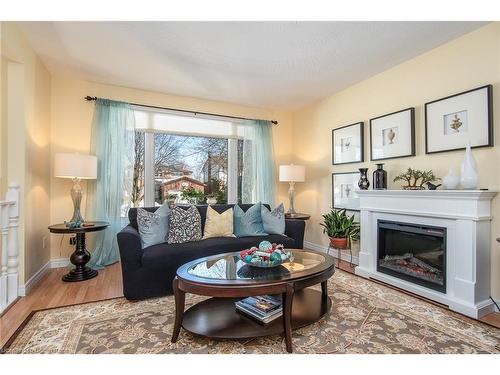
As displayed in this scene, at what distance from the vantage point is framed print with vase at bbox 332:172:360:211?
3.67m

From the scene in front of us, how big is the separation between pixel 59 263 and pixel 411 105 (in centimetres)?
476

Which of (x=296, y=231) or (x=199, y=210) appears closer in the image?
(x=199, y=210)

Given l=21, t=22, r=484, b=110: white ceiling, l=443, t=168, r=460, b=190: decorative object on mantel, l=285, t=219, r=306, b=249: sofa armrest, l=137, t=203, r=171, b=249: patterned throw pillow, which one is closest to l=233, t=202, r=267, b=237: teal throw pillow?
l=285, t=219, r=306, b=249: sofa armrest

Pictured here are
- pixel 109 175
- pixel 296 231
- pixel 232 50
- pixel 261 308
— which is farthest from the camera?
pixel 109 175

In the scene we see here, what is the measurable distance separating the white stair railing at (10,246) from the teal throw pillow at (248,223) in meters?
2.14

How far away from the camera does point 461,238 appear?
2.28 m

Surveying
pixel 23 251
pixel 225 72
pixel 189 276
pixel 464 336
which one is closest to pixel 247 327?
pixel 189 276

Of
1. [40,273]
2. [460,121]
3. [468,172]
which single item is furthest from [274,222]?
[40,273]

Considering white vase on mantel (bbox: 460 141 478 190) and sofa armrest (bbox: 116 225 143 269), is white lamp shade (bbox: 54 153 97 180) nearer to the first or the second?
sofa armrest (bbox: 116 225 143 269)

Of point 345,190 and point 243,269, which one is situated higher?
point 345,190

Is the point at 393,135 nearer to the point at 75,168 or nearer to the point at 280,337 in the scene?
the point at 280,337

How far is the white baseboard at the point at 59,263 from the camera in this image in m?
3.40

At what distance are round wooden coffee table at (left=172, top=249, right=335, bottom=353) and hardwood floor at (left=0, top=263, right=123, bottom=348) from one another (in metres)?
1.17

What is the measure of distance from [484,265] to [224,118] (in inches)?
150
